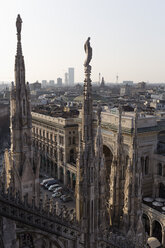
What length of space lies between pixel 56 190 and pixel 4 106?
64307 mm

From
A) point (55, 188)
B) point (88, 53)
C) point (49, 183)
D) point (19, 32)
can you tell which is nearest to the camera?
point (88, 53)

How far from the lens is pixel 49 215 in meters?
10.5

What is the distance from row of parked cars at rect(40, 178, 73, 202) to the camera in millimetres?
47069

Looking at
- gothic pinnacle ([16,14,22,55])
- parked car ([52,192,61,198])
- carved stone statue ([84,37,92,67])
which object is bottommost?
parked car ([52,192,61,198])

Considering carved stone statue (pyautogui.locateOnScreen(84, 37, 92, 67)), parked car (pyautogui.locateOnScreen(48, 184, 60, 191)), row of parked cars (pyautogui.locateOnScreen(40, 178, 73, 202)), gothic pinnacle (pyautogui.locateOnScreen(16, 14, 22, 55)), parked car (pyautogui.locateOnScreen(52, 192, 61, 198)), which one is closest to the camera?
carved stone statue (pyautogui.locateOnScreen(84, 37, 92, 67))

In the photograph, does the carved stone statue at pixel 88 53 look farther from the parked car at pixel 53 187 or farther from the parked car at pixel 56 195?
the parked car at pixel 53 187

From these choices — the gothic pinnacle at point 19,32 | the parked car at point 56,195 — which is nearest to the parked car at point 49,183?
the parked car at point 56,195

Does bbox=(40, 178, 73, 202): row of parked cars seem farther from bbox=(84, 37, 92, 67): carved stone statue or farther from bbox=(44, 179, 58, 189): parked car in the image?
bbox=(84, 37, 92, 67): carved stone statue

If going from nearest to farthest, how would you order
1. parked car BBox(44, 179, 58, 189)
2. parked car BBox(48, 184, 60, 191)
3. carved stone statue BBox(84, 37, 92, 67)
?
carved stone statue BBox(84, 37, 92, 67) < parked car BBox(48, 184, 60, 191) < parked car BBox(44, 179, 58, 189)

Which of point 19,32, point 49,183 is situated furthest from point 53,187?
point 19,32

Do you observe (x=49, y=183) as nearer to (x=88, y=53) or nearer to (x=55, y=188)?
(x=55, y=188)

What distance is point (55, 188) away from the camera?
52.2 meters

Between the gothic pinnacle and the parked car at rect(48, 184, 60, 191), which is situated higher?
the gothic pinnacle

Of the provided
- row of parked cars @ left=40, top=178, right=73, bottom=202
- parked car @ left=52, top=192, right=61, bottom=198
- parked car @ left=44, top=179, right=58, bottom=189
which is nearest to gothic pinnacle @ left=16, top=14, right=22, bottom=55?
row of parked cars @ left=40, top=178, right=73, bottom=202
